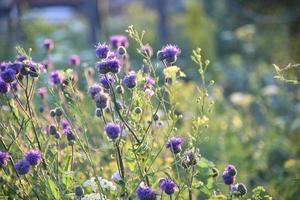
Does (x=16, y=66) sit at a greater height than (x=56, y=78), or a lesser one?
lesser

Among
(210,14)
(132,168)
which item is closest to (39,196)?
(132,168)

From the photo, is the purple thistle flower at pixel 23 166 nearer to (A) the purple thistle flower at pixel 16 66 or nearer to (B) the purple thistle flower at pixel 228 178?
(A) the purple thistle flower at pixel 16 66

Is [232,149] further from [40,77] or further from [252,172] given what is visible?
[40,77]

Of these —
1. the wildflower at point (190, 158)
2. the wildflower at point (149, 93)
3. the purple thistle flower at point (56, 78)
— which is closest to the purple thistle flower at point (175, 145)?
the wildflower at point (190, 158)

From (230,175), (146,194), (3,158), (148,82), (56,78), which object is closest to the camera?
(146,194)

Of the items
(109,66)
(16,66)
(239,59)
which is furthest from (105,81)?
(239,59)

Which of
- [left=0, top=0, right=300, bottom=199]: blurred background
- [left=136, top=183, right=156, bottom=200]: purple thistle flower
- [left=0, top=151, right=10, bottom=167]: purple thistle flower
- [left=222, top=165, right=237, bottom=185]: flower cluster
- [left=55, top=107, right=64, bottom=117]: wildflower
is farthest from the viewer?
[left=0, top=0, right=300, bottom=199]: blurred background

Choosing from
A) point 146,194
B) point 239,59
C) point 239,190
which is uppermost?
point 239,59

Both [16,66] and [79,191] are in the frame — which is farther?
[79,191]

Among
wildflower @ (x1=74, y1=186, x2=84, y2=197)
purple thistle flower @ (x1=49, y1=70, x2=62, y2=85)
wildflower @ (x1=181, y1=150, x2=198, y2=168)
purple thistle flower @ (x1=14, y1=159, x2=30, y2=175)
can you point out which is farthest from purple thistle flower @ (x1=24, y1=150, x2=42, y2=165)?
purple thistle flower @ (x1=49, y1=70, x2=62, y2=85)

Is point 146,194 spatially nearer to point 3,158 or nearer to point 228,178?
point 228,178

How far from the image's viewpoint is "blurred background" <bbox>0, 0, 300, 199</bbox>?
12.9 ft

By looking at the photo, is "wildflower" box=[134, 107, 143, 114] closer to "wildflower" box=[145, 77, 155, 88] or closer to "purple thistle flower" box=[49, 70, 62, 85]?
"wildflower" box=[145, 77, 155, 88]

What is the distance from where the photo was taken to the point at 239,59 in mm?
9414
